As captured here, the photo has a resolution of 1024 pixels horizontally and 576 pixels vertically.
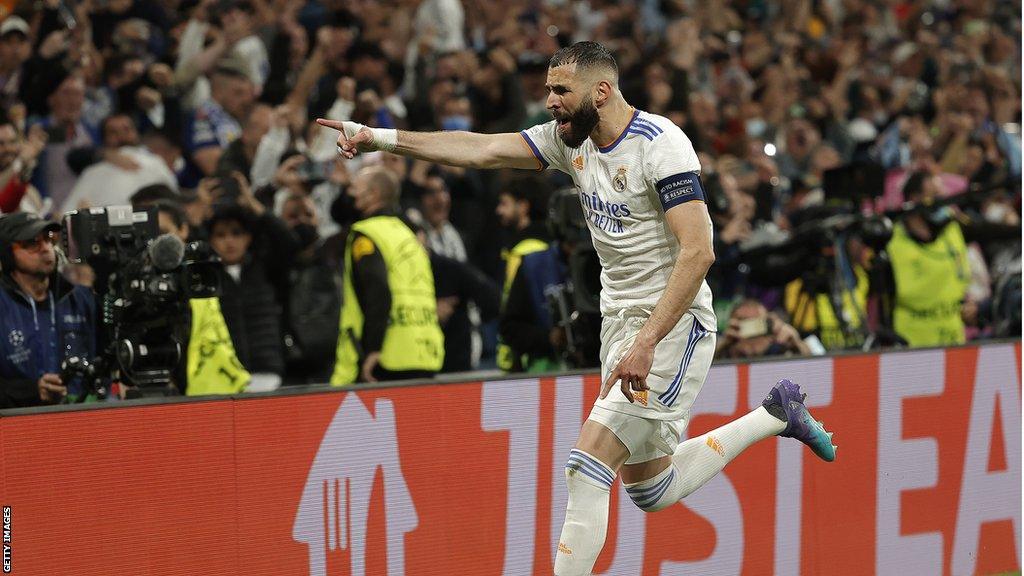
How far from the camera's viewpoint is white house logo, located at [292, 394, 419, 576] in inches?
228

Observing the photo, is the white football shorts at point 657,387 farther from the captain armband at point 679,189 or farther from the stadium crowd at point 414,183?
the stadium crowd at point 414,183

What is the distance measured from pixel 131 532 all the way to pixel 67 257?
172cm

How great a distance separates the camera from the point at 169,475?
5.48 metres

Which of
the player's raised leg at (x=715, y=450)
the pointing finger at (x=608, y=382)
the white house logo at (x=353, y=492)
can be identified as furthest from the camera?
the white house logo at (x=353, y=492)

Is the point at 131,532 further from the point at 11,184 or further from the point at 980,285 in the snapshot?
the point at 980,285

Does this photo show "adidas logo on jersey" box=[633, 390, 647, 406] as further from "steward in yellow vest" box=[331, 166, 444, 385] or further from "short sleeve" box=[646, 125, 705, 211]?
"steward in yellow vest" box=[331, 166, 444, 385]

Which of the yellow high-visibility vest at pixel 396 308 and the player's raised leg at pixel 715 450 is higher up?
the yellow high-visibility vest at pixel 396 308

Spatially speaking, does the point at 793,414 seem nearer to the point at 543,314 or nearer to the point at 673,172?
the point at 673,172

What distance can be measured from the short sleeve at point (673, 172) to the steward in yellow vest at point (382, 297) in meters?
2.94

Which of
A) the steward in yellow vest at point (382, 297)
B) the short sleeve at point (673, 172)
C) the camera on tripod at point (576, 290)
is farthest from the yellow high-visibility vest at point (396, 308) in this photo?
the short sleeve at point (673, 172)

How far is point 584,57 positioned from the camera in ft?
17.1

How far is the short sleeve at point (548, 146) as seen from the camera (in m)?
5.57

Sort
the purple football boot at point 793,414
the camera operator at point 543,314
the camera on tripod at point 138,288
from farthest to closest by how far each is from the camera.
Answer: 1. the camera operator at point 543,314
2. the camera on tripod at point 138,288
3. the purple football boot at point 793,414

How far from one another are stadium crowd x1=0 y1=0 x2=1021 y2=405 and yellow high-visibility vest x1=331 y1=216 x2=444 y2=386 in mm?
20
